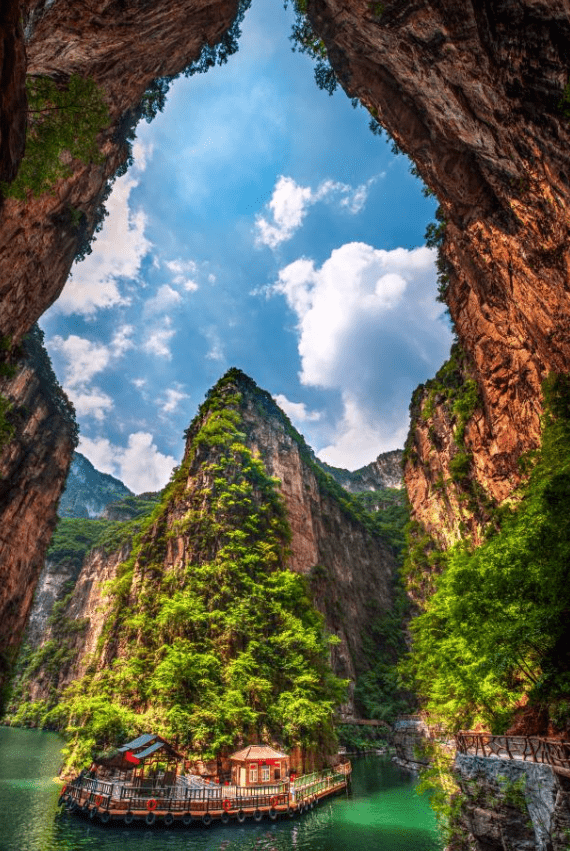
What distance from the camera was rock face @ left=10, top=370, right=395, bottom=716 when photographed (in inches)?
1415

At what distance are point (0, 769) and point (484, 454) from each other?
4241cm

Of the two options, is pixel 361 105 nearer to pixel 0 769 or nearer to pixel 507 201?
pixel 507 201

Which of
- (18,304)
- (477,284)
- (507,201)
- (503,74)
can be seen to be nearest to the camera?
(503,74)

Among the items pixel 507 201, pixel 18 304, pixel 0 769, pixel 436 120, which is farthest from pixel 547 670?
pixel 0 769

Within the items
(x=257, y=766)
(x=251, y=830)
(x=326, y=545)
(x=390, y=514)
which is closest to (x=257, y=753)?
(x=257, y=766)

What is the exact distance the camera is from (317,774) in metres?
25.5

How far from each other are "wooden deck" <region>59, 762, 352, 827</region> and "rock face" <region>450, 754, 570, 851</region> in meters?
12.6

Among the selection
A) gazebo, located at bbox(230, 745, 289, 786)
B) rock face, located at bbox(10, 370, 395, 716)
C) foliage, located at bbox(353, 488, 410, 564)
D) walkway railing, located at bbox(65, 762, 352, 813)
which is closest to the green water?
walkway railing, located at bbox(65, 762, 352, 813)

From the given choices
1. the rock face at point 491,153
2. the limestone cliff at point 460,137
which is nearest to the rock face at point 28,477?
the limestone cliff at point 460,137

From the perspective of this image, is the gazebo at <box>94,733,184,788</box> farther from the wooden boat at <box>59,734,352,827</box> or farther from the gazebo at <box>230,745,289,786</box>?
the gazebo at <box>230,745,289,786</box>

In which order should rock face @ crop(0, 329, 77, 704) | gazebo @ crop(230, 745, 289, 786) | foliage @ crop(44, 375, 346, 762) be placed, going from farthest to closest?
rock face @ crop(0, 329, 77, 704) < foliage @ crop(44, 375, 346, 762) < gazebo @ crop(230, 745, 289, 786)

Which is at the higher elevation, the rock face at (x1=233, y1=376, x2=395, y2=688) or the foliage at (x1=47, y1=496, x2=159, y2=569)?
the foliage at (x1=47, y1=496, x2=159, y2=569)

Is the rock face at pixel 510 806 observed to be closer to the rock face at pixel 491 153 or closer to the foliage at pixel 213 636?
the rock face at pixel 491 153

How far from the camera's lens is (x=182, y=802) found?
66.0ft
